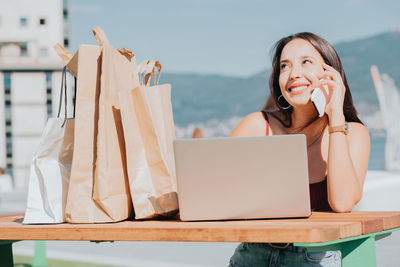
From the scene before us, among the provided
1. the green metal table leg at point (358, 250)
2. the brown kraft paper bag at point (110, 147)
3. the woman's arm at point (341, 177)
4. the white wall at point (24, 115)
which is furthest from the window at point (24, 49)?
the green metal table leg at point (358, 250)

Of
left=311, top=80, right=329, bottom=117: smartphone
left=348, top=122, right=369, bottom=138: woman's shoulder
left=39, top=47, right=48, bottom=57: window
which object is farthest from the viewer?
left=39, top=47, right=48, bottom=57: window

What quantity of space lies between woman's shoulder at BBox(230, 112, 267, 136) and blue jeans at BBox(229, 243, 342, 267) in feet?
1.34

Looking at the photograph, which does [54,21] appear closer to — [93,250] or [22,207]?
[22,207]

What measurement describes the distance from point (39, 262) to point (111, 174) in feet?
8.70

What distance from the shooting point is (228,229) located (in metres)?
1.30

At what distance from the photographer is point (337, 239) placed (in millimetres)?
1258

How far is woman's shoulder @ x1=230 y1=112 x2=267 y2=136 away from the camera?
1950mm

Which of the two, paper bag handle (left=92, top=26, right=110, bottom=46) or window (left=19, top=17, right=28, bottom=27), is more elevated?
window (left=19, top=17, right=28, bottom=27)

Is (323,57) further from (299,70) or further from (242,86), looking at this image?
(242,86)

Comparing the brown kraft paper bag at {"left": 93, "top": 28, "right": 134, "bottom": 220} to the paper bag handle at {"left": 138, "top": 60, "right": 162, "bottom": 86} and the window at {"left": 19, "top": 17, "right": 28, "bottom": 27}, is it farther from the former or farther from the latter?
the window at {"left": 19, "top": 17, "right": 28, "bottom": 27}

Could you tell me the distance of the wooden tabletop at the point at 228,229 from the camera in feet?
4.09

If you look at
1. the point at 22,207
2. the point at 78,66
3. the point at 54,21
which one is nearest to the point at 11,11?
the point at 54,21

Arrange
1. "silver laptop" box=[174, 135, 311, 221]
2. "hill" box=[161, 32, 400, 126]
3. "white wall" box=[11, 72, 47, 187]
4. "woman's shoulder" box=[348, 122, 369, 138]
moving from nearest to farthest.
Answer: "silver laptop" box=[174, 135, 311, 221] → "woman's shoulder" box=[348, 122, 369, 138] → "white wall" box=[11, 72, 47, 187] → "hill" box=[161, 32, 400, 126]

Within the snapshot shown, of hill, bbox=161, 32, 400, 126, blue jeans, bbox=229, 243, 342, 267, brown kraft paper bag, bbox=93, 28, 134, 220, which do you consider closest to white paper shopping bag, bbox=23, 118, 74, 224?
brown kraft paper bag, bbox=93, 28, 134, 220
